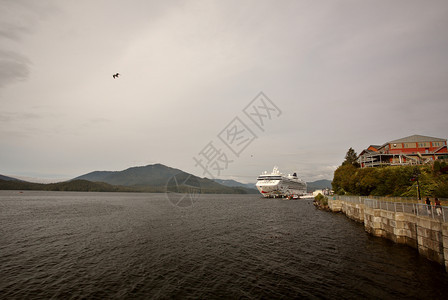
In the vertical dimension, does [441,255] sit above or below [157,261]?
above

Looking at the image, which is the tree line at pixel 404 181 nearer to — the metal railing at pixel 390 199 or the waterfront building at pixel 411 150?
the metal railing at pixel 390 199

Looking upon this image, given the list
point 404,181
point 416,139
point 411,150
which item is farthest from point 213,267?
point 416,139

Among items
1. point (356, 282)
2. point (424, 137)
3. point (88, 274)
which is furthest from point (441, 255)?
point (424, 137)

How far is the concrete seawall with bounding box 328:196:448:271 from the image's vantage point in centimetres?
1611

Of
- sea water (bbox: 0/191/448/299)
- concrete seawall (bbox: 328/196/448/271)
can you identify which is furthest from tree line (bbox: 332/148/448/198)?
sea water (bbox: 0/191/448/299)

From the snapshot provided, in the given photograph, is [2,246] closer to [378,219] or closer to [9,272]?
[9,272]

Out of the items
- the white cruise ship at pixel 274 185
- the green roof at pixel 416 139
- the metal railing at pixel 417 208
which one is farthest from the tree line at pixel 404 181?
the white cruise ship at pixel 274 185

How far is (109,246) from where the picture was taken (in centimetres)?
2620

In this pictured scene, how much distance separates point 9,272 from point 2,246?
11.5 meters

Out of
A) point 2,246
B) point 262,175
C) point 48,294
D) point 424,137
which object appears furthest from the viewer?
point 262,175

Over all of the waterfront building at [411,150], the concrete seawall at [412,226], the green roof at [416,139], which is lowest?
the concrete seawall at [412,226]

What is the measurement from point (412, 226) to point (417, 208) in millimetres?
3250

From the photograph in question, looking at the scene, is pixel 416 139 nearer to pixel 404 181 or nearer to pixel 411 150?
pixel 411 150

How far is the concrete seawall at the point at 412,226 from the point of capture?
16.1m
